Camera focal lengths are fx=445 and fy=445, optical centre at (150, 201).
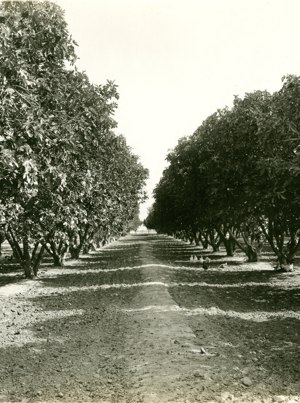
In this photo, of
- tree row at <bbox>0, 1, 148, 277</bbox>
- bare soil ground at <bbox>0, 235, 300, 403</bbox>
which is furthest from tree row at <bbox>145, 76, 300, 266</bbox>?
tree row at <bbox>0, 1, 148, 277</bbox>

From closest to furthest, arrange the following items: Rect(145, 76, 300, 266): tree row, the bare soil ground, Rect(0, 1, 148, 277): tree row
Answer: the bare soil ground
Rect(0, 1, 148, 277): tree row
Rect(145, 76, 300, 266): tree row

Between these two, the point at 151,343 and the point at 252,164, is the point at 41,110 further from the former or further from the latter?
the point at 252,164

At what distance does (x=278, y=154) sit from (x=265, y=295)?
4.81 meters

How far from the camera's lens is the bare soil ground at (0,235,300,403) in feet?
21.1

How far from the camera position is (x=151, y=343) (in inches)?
340

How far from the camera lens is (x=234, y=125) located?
1970 cm

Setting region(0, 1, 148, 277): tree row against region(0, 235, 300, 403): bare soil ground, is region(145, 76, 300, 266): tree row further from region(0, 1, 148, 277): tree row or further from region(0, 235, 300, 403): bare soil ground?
region(0, 1, 148, 277): tree row

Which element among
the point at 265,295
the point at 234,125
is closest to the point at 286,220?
the point at 265,295

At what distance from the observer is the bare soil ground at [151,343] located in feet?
21.1

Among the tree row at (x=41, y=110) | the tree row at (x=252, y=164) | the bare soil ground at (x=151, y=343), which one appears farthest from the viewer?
the tree row at (x=252, y=164)

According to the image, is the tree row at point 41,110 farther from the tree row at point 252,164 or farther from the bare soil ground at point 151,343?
the tree row at point 252,164

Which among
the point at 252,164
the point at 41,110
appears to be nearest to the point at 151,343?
the point at 41,110

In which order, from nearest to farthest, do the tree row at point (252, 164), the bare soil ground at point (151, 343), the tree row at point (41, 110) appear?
1. the bare soil ground at point (151, 343)
2. the tree row at point (41, 110)
3. the tree row at point (252, 164)

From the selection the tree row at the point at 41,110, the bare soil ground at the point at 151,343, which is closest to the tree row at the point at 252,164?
the bare soil ground at the point at 151,343
